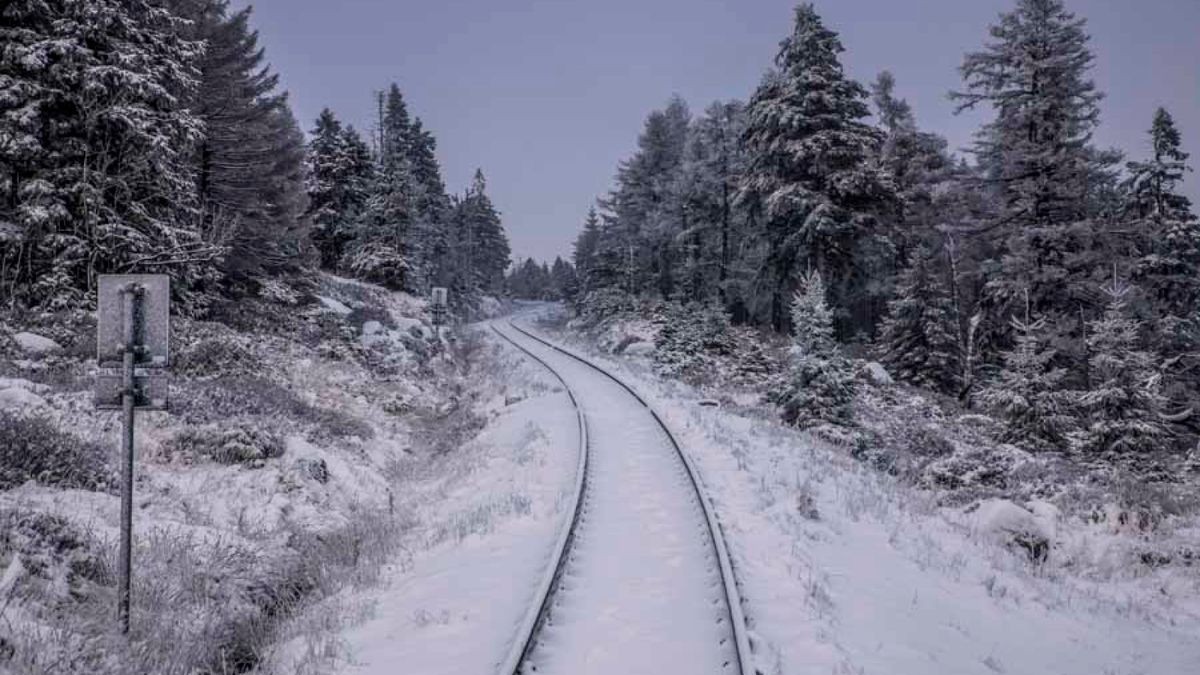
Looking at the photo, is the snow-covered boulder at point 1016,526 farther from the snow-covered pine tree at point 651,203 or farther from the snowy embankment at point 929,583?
the snow-covered pine tree at point 651,203

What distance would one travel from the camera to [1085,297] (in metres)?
17.3

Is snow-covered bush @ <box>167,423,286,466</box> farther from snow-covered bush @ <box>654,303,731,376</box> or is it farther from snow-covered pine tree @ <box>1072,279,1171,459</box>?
snow-covered bush @ <box>654,303,731,376</box>

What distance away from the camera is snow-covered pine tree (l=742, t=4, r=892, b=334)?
83.0ft

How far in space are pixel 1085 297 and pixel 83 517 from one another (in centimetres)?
2232

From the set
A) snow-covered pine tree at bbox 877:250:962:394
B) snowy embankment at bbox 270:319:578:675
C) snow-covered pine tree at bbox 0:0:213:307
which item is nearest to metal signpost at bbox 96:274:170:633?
snowy embankment at bbox 270:319:578:675

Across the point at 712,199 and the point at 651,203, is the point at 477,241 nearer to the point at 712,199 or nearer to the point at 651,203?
the point at 651,203

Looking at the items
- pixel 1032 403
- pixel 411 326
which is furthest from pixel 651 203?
pixel 1032 403

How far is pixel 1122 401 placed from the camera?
1302cm

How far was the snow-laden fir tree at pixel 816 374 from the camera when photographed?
16.2m

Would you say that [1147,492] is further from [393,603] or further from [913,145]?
[913,145]

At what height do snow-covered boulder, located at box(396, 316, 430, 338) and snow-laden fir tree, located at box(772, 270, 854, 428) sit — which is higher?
snow-covered boulder, located at box(396, 316, 430, 338)

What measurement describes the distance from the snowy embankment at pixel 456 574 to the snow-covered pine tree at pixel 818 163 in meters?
17.3

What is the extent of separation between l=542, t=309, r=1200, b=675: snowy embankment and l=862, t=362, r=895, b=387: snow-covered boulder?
38.9ft

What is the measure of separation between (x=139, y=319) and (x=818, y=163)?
84.3ft
